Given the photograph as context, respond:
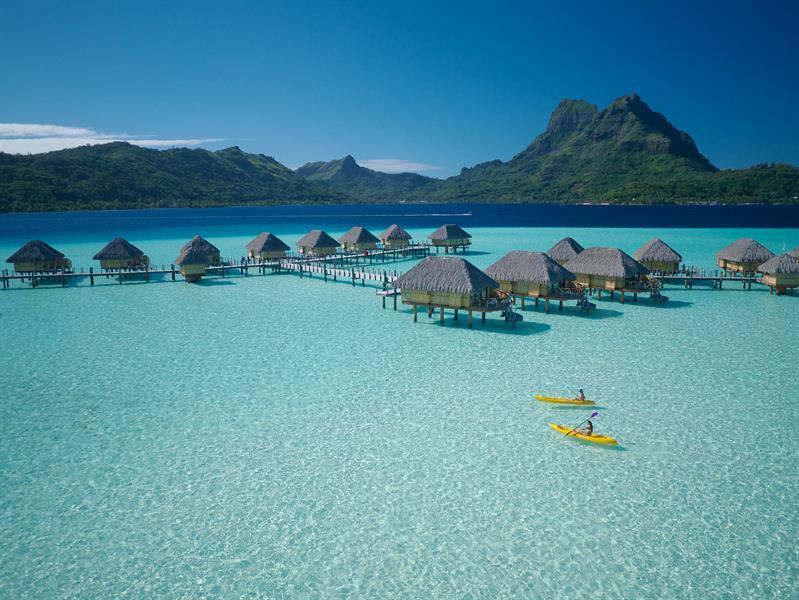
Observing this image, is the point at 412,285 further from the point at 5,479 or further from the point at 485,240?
the point at 485,240

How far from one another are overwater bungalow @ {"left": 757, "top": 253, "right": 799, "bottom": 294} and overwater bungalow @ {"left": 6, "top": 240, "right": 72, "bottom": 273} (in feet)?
153

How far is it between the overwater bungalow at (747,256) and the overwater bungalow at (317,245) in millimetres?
30763

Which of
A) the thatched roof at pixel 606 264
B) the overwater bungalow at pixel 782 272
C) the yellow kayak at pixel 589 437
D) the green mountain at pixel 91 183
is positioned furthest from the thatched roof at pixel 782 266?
the green mountain at pixel 91 183

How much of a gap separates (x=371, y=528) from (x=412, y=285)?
15922 mm

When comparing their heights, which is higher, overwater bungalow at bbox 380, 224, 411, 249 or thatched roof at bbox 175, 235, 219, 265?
overwater bungalow at bbox 380, 224, 411, 249

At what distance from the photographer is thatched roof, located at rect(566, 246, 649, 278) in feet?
93.1

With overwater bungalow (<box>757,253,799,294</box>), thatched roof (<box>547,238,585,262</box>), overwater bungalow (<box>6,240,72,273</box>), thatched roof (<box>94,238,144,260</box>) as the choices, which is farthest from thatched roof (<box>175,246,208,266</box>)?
overwater bungalow (<box>757,253,799,294</box>)

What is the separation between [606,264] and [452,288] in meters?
10.5

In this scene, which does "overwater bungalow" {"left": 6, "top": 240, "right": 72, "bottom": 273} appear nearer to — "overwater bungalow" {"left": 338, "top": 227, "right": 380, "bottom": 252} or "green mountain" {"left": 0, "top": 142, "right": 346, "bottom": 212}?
"overwater bungalow" {"left": 338, "top": 227, "right": 380, "bottom": 252}

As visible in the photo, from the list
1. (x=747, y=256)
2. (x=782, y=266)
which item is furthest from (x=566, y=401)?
(x=747, y=256)

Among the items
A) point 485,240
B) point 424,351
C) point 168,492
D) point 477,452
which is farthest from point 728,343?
point 485,240

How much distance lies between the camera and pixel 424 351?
20.8 metres

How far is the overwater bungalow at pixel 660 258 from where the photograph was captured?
112ft

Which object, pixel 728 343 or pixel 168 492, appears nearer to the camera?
pixel 168 492
